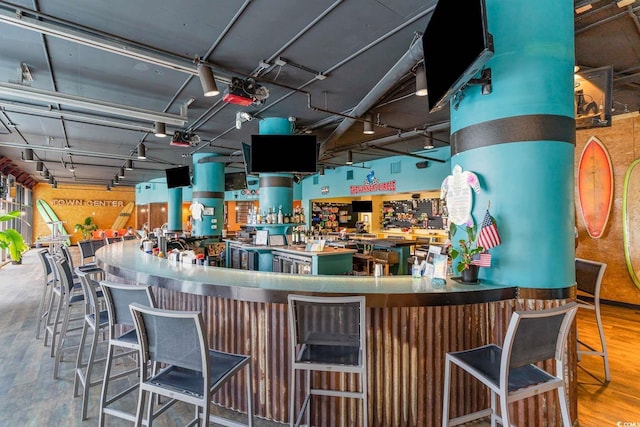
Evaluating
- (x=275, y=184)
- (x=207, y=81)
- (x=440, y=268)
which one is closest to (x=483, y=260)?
(x=440, y=268)

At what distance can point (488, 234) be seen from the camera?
2.39 meters

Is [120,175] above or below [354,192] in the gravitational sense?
above

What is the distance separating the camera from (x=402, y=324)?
234 centimetres

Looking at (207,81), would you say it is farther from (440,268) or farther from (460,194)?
(440,268)

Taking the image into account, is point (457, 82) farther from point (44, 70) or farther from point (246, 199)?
point (246, 199)

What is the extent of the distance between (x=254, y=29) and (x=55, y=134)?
780 cm

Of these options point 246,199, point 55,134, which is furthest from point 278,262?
point 246,199

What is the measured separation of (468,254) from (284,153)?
444 centimetres

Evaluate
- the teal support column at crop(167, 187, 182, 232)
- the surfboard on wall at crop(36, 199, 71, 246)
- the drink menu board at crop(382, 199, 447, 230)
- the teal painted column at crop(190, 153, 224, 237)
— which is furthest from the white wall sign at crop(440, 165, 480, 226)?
the surfboard on wall at crop(36, 199, 71, 246)

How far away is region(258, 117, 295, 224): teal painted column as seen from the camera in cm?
709

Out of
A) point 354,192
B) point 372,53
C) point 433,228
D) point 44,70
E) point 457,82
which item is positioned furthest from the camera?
point 354,192

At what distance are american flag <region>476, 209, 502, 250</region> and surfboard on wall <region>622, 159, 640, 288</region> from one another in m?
5.37

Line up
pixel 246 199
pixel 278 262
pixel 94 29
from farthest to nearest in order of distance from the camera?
pixel 246 199 → pixel 278 262 → pixel 94 29

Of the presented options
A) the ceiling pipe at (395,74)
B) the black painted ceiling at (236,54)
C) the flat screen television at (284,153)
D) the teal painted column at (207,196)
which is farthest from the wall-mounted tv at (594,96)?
the teal painted column at (207,196)
